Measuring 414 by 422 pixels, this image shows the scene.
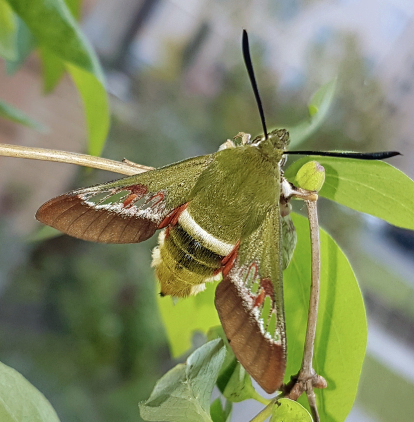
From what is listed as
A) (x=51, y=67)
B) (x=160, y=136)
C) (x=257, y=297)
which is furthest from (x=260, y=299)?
(x=160, y=136)

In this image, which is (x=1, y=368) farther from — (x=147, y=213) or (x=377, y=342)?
(x=377, y=342)

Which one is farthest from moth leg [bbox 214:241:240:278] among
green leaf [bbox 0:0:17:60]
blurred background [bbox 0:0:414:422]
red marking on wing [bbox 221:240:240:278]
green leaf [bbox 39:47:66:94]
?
blurred background [bbox 0:0:414:422]

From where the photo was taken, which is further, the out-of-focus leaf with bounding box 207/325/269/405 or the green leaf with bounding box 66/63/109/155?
the green leaf with bounding box 66/63/109/155

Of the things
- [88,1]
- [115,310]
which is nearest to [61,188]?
[115,310]

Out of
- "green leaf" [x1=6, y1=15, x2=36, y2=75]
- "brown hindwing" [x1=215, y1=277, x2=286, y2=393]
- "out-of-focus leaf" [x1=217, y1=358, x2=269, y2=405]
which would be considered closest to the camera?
"brown hindwing" [x1=215, y1=277, x2=286, y2=393]

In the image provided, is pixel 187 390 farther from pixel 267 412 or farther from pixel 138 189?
pixel 138 189

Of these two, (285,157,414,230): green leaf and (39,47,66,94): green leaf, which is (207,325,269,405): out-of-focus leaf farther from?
(39,47,66,94): green leaf

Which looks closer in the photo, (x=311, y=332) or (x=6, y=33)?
(x=311, y=332)
